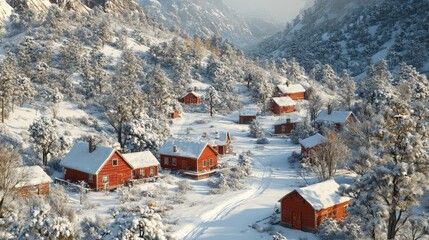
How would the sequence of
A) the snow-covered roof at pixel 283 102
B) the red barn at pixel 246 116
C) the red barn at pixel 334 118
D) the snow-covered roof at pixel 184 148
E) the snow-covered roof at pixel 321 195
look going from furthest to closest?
the snow-covered roof at pixel 283 102 → the red barn at pixel 246 116 → the red barn at pixel 334 118 → the snow-covered roof at pixel 184 148 → the snow-covered roof at pixel 321 195

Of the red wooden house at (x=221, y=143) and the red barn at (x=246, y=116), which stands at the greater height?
the red barn at (x=246, y=116)

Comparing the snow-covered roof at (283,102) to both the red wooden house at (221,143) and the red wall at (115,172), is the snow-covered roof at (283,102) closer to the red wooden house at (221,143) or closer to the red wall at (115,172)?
the red wooden house at (221,143)

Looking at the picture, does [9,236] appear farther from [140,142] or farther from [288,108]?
[288,108]

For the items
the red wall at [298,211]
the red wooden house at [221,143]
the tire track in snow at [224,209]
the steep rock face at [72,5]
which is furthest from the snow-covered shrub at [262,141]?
the steep rock face at [72,5]

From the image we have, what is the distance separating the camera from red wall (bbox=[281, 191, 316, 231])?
3559 cm

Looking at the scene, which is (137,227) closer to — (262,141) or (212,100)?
(262,141)

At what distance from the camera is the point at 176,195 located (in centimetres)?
4394

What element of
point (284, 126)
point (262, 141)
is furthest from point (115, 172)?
point (284, 126)

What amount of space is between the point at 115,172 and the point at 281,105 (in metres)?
56.0

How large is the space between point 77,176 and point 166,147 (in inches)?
538

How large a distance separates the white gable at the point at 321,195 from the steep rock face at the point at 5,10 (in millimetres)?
114445

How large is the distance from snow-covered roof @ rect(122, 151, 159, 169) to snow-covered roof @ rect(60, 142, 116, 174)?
2853 mm

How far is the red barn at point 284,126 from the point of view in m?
81.1

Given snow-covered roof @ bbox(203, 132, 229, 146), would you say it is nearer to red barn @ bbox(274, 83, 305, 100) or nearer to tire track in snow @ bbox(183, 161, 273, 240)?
tire track in snow @ bbox(183, 161, 273, 240)
